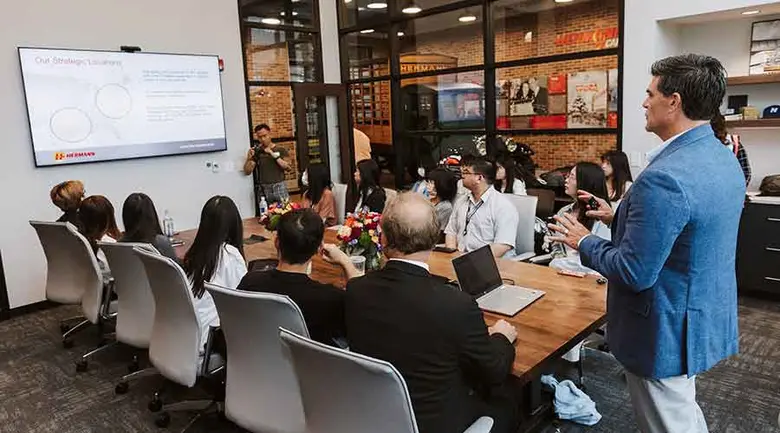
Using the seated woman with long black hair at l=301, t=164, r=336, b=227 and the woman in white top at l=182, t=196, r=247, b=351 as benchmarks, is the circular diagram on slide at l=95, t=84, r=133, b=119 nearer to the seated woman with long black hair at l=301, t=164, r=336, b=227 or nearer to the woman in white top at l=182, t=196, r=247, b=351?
the seated woman with long black hair at l=301, t=164, r=336, b=227

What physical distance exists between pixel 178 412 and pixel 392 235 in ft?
6.50

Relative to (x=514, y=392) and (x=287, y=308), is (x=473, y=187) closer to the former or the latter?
(x=514, y=392)

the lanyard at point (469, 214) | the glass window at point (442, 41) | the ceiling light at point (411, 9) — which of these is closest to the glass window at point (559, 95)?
the glass window at point (442, 41)

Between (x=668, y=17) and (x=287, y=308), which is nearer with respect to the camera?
(x=287, y=308)

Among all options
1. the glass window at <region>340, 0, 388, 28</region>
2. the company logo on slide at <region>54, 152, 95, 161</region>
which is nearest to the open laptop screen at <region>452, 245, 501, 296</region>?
the company logo on slide at <region>54, 152, 95, 161</region>

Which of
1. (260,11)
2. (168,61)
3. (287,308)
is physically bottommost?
(287,308)

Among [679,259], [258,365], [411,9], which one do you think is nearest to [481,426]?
[679,259]

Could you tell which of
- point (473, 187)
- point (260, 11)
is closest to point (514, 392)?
point (473, 187)

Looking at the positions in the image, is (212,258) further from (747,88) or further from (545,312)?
(747,88)

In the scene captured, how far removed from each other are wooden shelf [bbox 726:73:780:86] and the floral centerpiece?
3555mm

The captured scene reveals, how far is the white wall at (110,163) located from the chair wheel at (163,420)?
9.81 feet

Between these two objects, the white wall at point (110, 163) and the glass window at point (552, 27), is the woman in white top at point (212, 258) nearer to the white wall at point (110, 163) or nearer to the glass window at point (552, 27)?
the white wall at point (110, 163)

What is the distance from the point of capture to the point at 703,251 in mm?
1542

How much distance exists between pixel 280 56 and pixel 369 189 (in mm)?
3007
